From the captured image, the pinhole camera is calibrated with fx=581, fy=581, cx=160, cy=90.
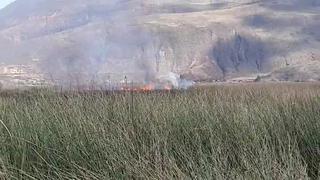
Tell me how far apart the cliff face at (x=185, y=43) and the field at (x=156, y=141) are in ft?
148

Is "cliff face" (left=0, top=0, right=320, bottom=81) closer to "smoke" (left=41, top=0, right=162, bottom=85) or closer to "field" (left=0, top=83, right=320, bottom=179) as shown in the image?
"smoke" (left=41, top=0, right=162, bottom=85)

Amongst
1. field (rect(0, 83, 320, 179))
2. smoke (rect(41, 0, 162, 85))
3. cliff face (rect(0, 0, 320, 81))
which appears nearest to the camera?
field (rect(0, 83, 320, 179))

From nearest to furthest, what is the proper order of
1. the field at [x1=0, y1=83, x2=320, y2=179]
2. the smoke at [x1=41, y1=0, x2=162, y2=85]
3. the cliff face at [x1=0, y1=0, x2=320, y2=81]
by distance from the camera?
1. the field at [x1=0, y1=83, x2=320, y2=179]
2. the smoke at [x1=41, y1=0, x2=162, y2=85]
3. the cliff face at [x1=0, y1=0, x2=320, y2=81]

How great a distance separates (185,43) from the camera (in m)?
90.4

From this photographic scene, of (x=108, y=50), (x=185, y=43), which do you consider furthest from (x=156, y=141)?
(x=185, y=43)

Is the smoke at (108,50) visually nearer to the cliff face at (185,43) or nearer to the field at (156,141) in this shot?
the cliff face at (185,43)

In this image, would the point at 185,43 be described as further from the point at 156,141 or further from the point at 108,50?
the point at 156,141

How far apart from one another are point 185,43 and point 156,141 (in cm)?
8541

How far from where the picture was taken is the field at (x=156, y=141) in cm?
457

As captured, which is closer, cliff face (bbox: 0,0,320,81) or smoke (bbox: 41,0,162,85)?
smoke (bbox: 41,0,162,85)

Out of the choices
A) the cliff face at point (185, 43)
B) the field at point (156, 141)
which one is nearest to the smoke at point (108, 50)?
the cliff face at point (185, 43)

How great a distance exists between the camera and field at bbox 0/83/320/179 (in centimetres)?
457

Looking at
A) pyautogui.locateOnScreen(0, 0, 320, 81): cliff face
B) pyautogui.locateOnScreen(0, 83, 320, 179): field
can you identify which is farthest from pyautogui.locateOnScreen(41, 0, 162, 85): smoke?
pyautogui.locateOnScreen(0, 83, 320, 179): field

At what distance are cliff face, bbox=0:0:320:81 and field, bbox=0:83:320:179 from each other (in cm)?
4517
